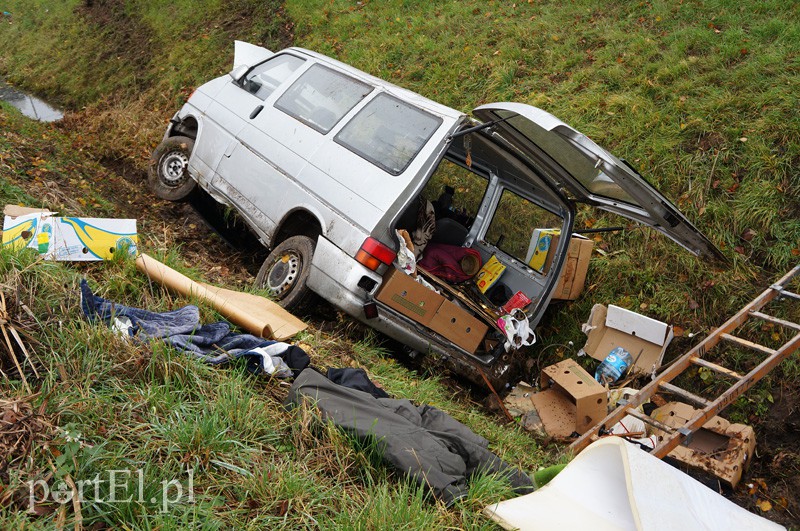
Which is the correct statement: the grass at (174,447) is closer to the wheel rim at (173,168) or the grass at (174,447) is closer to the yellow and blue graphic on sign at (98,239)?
the yellow and blue graphic on sign at (98,239)

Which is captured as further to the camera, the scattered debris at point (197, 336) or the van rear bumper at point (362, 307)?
the van rear bumper at point (362, 307)

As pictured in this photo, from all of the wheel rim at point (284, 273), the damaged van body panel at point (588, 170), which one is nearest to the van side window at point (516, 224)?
the damaged van body panel at point (588, 170)

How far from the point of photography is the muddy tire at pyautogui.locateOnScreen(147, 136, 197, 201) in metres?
7.53

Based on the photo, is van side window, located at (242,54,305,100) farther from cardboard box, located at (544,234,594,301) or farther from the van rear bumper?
cardboard box, located at (544,234,594,301)

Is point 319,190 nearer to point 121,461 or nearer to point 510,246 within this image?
point 510,246

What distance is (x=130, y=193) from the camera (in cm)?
789

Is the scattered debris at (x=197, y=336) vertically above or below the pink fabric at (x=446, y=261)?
below

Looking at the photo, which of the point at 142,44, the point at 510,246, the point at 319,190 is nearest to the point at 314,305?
the point at 319,190

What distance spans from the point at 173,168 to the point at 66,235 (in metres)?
3.21

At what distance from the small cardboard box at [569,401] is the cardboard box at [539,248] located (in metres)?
0.99

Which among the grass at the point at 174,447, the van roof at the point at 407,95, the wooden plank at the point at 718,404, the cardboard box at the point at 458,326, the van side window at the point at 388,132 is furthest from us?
the van roof at the point at 407,95

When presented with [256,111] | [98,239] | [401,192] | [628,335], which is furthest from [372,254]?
[628,335]

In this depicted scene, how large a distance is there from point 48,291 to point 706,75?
23.9 feet

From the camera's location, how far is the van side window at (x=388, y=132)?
5355 mm
